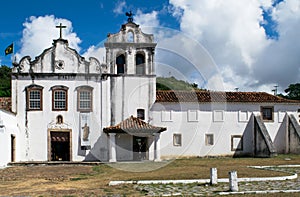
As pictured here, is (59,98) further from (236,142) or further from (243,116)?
(243,116)

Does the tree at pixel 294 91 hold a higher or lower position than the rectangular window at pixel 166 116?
higher

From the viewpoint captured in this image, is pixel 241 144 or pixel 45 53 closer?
pixel 45 53

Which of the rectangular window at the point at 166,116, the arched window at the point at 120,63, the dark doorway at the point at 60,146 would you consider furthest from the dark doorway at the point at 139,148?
the arched window at the point at 120,63

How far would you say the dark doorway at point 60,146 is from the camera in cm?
2947

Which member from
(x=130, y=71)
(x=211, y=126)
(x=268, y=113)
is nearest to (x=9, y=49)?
(x=130, y=71)

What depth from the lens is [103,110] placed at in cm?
3003

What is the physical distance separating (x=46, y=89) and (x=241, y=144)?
15968mm

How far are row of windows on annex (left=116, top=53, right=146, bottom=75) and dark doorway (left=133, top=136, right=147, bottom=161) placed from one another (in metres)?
5.12

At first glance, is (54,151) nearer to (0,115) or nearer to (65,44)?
(0,115)

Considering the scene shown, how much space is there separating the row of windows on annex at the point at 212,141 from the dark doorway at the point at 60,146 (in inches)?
326

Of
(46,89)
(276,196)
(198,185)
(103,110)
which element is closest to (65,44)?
(46,89)

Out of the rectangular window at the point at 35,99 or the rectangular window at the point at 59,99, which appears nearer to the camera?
the rectangular window at the point at 35,99

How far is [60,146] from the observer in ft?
97.5

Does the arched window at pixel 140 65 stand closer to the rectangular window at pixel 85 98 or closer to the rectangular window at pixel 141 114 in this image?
the rectangular window at pixel 141 114
